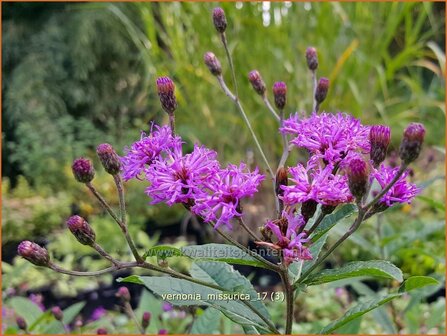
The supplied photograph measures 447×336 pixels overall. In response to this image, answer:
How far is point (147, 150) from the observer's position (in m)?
0.66

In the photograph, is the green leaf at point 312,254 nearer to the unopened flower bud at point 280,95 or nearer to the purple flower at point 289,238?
the purple flower at point 289,238

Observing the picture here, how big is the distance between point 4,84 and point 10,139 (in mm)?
466

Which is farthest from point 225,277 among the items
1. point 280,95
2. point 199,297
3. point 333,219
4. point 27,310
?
point 27,310

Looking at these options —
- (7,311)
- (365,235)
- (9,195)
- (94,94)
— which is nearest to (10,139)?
(94,94)

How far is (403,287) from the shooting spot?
0.63m

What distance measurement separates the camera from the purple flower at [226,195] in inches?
22.5

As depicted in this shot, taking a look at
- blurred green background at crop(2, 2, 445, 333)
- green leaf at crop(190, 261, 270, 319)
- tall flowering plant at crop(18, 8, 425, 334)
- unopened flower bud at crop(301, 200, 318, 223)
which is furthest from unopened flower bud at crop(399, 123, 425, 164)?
blurred green background at crop(2, 2, 445, 333)

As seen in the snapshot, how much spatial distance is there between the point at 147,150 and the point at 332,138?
0.22 m

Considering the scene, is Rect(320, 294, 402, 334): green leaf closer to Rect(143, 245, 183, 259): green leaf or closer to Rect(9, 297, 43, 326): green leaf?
Rect(143, 245, 183, 259): green leaf

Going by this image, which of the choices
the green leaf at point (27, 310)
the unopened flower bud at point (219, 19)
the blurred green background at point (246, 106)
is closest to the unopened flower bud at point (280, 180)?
the unopened flower bud at point (219, 19)

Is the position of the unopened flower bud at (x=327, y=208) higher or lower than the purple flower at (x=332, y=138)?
lower

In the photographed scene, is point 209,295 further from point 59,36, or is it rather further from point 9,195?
point 59,36

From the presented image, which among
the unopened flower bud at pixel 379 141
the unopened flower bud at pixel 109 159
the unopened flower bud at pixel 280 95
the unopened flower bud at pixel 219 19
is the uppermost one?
the unopened flower bud at pixel 219 19

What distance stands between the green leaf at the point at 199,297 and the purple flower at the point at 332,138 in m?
0.20
